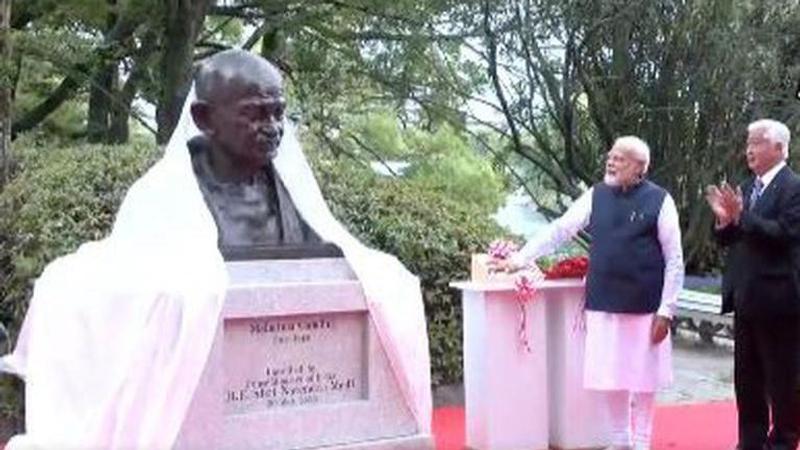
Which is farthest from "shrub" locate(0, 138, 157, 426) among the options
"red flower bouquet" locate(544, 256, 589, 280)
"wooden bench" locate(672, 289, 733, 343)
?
"wooden bench" locate(672, 289, 733, 343)

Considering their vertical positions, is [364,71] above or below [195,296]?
above

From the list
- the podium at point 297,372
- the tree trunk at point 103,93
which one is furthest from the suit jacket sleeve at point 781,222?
the tree trunk at point 103,93

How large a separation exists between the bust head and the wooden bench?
7918 millimetres

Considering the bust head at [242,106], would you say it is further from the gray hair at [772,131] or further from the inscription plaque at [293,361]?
the gray hair at [772,131]

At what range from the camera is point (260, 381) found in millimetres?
5398

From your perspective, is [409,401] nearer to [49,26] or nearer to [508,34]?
[508,34]

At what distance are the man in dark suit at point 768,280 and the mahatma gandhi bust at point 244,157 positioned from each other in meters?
2.13

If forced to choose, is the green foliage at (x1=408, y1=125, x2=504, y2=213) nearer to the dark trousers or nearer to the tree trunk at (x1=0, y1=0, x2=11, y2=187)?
the tree trunk at (x1=0, y1=0, x2=11, y2=187)

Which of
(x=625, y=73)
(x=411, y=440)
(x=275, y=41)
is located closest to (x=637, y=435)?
(x=411, y=440)

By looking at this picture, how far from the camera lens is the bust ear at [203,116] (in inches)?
219

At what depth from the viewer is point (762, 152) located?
267 inches

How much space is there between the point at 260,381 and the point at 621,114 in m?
9.29

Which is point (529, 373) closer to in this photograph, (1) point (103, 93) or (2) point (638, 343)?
(2) point (638, 343)

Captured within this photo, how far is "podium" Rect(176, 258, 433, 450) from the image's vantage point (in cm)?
525
